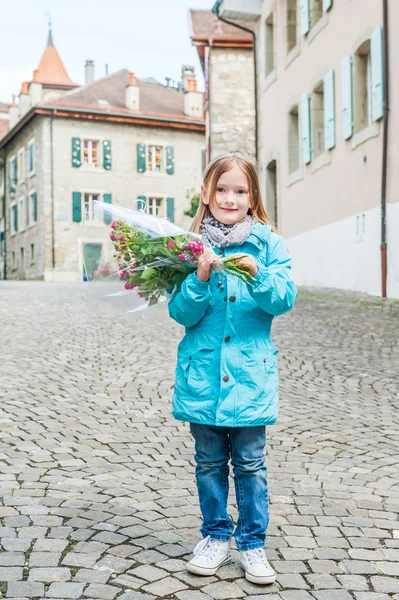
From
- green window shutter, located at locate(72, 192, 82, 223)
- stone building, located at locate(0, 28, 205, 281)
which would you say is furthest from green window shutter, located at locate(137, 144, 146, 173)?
green window shutter, located at locate(72, 192, 82, 223)

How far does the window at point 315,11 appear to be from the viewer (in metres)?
16.4

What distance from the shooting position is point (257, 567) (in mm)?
2762

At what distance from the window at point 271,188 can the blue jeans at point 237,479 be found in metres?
17.4

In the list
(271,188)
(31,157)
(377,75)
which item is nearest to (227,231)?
(377,75)

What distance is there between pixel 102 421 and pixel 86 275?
246 centimetres

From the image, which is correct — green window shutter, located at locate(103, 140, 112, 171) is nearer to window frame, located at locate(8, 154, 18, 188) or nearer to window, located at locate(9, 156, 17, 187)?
window frame, located at locate(8, 154, 18, 188)

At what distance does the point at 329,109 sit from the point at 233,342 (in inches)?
521

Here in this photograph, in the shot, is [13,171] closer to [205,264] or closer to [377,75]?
[377,75]

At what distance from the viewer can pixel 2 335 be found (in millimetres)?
9891

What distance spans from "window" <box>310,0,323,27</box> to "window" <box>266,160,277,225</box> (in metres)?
4.15

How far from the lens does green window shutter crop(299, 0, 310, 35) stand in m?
16.6

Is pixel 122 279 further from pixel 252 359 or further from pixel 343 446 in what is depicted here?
pixel 343 446

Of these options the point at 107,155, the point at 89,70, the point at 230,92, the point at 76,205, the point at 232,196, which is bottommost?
the point at 232,196

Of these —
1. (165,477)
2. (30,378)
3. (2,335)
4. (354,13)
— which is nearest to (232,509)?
(165,477)
